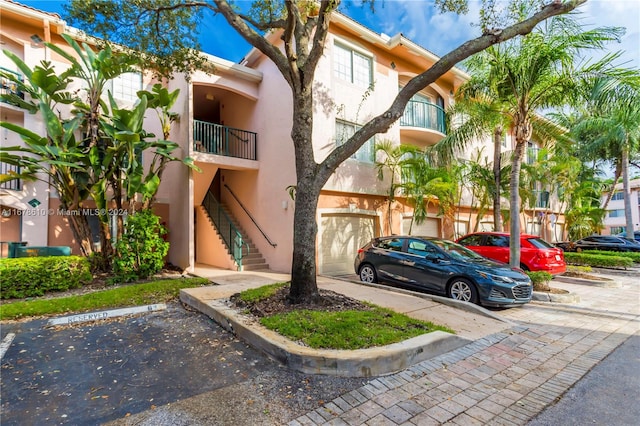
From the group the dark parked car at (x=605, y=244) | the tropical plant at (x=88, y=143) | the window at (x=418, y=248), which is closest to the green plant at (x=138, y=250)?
the tropical plant at (x=88, y=143)

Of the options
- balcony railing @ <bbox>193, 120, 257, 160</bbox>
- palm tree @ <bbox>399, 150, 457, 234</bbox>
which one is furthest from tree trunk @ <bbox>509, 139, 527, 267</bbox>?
balcony railing @ <bbox>193, 120, 257, 160</bbox>

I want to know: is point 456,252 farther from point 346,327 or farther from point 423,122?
point 423,122

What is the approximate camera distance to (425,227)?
14.9 m

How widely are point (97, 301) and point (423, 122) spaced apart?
14.0 metres

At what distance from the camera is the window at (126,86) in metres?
12.4

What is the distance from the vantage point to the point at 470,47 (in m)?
6.06

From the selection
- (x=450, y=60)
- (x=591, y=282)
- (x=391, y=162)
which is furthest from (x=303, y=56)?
(x=591, y=282)

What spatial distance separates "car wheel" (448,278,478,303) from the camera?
718 cm

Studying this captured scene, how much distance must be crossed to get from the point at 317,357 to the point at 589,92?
981 cm

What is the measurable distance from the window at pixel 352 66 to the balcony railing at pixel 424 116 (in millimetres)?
2549

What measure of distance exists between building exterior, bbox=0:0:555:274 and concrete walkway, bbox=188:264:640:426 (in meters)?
5.35

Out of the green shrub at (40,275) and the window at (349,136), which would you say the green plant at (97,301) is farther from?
the window at (349,136)

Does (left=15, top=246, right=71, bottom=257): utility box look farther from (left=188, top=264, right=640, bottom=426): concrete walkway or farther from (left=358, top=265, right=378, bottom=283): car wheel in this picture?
(left=188, top=264, right=640, bottom=426): concrete walkway

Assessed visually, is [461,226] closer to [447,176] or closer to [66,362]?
[447,176]
